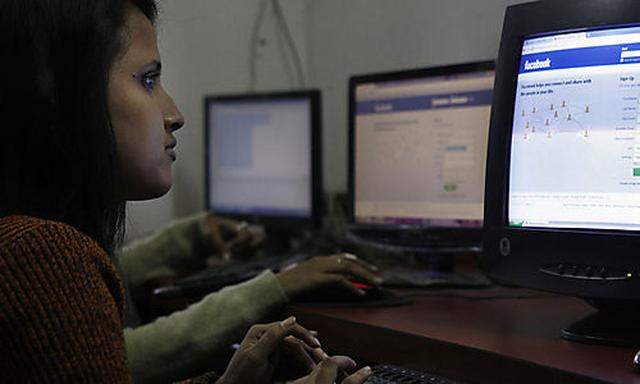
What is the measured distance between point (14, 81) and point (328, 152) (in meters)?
1.40

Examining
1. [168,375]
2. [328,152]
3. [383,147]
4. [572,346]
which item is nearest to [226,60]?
[328,152]

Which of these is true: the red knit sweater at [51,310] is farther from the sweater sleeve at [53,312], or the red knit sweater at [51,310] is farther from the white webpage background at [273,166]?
the white webpage background at [273,166]

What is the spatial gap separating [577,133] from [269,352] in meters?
0.49

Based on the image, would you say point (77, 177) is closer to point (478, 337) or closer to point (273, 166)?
point (478, 337)

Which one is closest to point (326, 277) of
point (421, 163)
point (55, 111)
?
point (421, 163)

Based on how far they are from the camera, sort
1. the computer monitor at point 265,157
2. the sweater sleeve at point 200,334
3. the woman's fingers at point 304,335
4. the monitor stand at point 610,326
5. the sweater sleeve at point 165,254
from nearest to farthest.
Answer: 1. the monitor stand at point 610,326
2. the woman's fingers at point 304,335
3. the sweater sleeve at point 200,334
4. the sweater sleeve at point 165,254
5. the computer monitor at point 265,157

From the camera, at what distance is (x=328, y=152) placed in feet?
7.15

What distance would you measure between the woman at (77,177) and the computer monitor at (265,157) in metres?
0.87

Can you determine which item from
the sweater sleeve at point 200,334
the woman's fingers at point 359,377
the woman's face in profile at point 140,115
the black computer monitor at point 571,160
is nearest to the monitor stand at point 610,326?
the black computer monitor at point 571,160

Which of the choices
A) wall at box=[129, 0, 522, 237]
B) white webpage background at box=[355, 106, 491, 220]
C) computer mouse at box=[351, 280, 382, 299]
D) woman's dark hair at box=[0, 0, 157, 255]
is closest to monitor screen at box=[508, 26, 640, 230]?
computer mouse at box=[351, 280, 382, 299]

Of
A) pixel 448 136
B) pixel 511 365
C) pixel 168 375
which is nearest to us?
pixel 511 365

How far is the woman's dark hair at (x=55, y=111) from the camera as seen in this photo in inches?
32.6

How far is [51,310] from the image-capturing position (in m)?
0.72

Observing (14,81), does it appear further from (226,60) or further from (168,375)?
(226,60)
